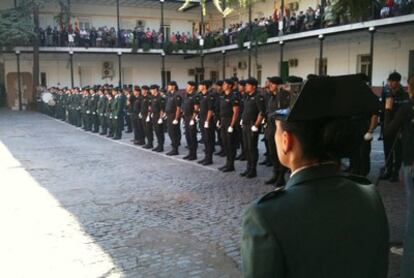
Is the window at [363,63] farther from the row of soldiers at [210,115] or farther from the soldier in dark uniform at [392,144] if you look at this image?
the soldier in dark uniform at [392,144]

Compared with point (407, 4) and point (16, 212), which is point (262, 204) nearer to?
point (16, 212)

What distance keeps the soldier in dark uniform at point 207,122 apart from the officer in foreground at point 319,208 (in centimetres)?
874

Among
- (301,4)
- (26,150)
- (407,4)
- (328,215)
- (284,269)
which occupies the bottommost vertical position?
(26,150)

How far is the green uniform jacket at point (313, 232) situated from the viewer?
128 cm

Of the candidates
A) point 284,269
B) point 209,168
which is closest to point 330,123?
point 284,269

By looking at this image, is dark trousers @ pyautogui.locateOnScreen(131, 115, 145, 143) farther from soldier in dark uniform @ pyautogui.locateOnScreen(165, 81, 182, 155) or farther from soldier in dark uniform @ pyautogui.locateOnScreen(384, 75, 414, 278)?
soldier in dark uniform @ pyautogui.locateOnScreen(384, 75, 414, 278)

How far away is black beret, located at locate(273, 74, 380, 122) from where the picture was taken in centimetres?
138

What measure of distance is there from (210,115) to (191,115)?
0.86 m

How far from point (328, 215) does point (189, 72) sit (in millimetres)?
37863

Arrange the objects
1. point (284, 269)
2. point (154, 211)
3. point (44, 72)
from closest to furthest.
Result: point (284, 269) → point (154, 211) → point (44, 72)

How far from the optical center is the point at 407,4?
1856cm

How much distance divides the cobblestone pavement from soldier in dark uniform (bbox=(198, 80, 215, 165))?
31cm

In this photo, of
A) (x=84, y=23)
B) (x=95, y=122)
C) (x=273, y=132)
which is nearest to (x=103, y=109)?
(x=95, y=122)

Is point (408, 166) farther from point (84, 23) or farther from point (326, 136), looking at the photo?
point (84, 23)
